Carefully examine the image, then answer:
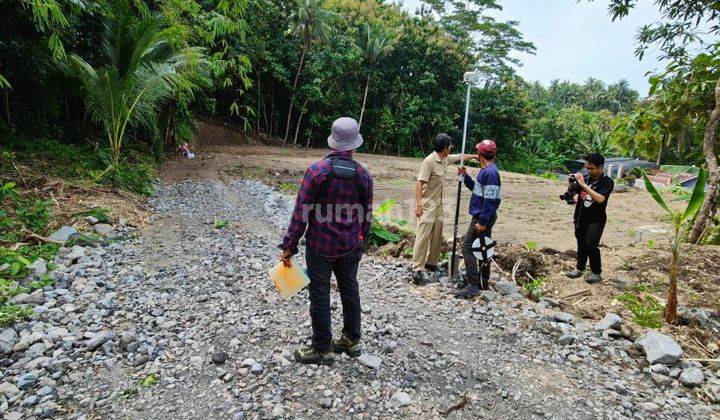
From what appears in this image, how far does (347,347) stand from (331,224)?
3.42 ft

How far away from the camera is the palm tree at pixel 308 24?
22.2m

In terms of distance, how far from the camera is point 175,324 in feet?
11.6

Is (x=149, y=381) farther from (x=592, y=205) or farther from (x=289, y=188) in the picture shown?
(x=289, y=188)

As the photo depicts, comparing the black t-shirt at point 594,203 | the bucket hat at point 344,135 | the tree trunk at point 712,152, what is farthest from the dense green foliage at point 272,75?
the tree trunk at point 712,152

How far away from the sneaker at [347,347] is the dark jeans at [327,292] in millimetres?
40

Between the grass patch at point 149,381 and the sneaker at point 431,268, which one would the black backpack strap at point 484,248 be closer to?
the sneaker at point 431,268

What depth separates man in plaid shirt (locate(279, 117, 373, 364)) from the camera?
9.16 ft

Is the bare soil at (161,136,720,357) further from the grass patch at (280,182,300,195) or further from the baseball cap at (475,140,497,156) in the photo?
the baseball cap at (475,140,497,156)

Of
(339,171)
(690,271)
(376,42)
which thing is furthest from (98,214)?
(376,42)

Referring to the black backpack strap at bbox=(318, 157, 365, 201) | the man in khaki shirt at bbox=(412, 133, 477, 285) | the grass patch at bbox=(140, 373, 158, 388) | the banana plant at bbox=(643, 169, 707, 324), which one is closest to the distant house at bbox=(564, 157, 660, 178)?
the banana plant at bbox=(643, 169, 707, 324)

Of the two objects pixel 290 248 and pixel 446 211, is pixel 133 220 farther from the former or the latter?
pixel 446 211

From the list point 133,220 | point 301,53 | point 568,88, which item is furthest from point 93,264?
point 568,88

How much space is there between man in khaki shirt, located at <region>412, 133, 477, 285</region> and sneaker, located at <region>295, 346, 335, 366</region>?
6.59 ft

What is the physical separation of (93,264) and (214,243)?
158 cm
